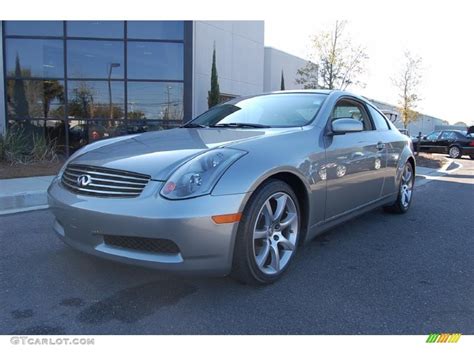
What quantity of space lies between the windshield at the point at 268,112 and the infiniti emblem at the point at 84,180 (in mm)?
1544

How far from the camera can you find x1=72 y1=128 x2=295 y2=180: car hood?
2.85 m

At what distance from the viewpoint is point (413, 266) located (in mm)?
3715

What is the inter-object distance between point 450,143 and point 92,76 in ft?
54.3

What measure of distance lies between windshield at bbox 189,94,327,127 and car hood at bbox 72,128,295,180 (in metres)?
0.33

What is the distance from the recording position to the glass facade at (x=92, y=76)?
12195 millimetres

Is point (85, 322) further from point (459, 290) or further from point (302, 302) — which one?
point (459, 290)

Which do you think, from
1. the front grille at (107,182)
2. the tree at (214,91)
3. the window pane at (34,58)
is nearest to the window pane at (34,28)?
the window pane at (34,58)

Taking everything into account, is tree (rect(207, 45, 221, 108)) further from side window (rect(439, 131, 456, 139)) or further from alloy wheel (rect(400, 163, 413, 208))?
side window (rect(439, 131, 456, 139))

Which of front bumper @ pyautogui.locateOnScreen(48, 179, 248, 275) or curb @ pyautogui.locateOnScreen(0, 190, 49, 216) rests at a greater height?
front bumper @ pyautogui.locateOnScreen(48, 179, 248, 275)

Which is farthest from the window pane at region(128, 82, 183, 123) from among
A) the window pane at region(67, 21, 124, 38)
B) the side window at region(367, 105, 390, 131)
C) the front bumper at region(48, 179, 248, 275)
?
the front bumper at region(48, 179, 248, 275)

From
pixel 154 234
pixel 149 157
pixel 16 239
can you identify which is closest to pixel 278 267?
pixel 154 234

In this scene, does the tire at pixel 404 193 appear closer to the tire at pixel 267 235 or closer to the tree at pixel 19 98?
the tire at pixel 267 235

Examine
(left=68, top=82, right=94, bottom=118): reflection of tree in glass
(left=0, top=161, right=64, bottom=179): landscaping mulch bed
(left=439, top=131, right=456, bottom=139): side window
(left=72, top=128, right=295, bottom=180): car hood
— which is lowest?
(left=0, top=161, right=64, bottom=179): landscaping mulch bed

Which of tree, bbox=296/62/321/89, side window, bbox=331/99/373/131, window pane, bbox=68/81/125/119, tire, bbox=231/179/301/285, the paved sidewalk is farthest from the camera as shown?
tree, bbox=296/62/321/89
